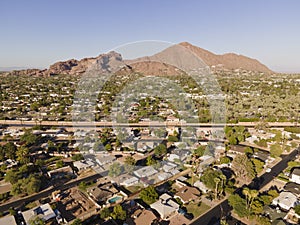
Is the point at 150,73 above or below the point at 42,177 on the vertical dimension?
above

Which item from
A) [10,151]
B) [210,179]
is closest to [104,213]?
[210,179]

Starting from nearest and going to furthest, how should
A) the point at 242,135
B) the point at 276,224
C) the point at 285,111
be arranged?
the point at 276,224
the point at 242,135
the point at 285,111

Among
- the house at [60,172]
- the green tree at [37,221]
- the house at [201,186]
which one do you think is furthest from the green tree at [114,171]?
the green tree at [37,221]

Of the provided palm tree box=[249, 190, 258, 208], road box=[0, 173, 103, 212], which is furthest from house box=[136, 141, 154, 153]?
palm tree box=[249, 190, 258, 208]

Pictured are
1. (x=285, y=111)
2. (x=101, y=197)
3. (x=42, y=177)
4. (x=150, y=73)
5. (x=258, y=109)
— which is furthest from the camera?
(x=150, y=73)

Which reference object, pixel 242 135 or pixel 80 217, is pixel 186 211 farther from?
pixel 242 135

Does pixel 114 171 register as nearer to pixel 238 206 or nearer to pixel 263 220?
pixel 238 206

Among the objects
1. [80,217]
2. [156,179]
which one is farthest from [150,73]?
[80,217]

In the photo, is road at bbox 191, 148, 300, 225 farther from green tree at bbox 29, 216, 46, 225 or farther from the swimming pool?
green tree at bbox 29, 216, 46, 225
